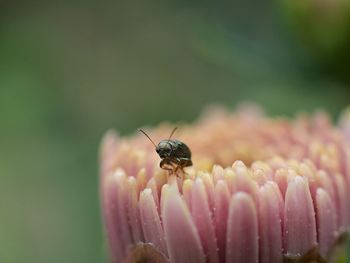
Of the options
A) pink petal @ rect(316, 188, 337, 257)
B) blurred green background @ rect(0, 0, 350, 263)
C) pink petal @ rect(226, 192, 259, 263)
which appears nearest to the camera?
pink petal @ rect(226, 192, 259, 263)

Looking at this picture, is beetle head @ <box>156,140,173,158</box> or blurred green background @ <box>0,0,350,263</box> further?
blurred green background @ <box>0,0,350,263</box>

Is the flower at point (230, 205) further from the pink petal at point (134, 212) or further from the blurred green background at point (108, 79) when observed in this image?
the blurred green background at point (108, 79)

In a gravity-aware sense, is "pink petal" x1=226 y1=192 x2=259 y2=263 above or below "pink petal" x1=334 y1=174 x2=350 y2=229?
below

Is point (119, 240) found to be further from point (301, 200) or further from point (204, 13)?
point (204, 13)

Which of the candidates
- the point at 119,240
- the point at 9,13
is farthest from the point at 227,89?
the point at 119,240

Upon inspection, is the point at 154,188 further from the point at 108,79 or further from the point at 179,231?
the point at 108,79

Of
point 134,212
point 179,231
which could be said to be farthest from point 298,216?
point 134,212

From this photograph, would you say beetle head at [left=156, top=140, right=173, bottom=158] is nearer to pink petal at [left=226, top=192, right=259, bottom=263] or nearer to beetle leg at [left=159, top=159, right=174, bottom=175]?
beetle leg at [left=159, top=159, right=174, bottom=175]

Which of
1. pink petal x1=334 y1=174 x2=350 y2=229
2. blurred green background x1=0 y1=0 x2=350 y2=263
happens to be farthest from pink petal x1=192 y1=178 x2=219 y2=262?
blurred green background x1=0 y1=0 x2=350 y2=263
